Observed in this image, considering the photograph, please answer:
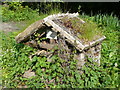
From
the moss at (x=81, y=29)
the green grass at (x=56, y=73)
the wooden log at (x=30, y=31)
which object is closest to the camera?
the green grass at (x=56, y=73)

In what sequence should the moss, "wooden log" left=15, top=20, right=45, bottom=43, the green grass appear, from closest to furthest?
the green grass, "wooden log" left=15, top=20, right=45, bottom=43, the moss

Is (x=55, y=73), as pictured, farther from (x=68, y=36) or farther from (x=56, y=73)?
(x=68, y=36)

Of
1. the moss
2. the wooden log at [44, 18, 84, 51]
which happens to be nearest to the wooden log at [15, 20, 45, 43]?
the wooden log at [44, 18, 84, 51]

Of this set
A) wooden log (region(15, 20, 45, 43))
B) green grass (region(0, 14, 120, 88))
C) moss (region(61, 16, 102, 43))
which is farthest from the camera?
moss (region(61, 16, 102, 43))

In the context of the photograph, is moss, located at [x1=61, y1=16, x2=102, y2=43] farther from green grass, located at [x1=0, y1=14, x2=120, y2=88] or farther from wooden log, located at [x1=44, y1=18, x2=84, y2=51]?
green grass, located at [x1=0, y1=14, x2=120, y2=88]

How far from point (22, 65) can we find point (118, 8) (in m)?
6.43

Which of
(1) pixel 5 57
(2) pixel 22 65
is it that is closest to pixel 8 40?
(1) pixel 5 57

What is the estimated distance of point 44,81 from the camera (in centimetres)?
322

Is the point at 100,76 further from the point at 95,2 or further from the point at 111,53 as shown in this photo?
the point at 95,2

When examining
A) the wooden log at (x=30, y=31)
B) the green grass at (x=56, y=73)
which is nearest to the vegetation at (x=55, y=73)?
the green grass at (x=56, y=73)

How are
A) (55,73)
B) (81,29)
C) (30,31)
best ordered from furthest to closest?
(81,29) → (30,31) → (55,73)

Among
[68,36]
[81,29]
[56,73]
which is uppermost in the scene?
[81,29]

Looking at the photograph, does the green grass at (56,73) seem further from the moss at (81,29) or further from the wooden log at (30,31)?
the moss at (81,29)

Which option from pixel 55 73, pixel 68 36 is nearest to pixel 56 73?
pixel 55 73
